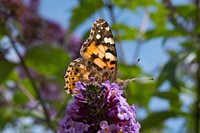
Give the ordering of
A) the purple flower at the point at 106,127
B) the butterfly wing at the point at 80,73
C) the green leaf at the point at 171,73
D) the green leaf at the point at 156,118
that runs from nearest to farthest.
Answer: the purple flower at the point at 106,127 → the butterfly wing at the point at 80,73 → the green leaf at the point at 171,73 → the green leaf at the point at 156,118

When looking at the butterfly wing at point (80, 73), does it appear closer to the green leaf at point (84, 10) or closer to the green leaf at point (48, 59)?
the green leaf at point (48, 59)

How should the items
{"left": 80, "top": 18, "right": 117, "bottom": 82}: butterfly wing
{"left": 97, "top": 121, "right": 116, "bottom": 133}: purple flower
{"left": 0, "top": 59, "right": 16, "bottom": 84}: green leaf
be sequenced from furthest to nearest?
{"left": 0, "top": 59, "right": 16, "bottom": 84}: green leaf
{"left": 80, "top": 18, "right": 117, "bottom": 82}: butterfly wing
{"left": 97, "top": 121, "right": 116, "bottom": 133}: purple flower

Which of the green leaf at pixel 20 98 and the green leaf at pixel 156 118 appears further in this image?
the green leaf at pixel 20 98

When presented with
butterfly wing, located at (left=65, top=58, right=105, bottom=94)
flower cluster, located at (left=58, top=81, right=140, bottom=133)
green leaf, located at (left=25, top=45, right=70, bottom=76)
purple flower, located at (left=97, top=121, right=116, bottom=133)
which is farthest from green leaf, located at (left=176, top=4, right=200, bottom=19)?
purple flower, located at (left=97, top=121, right=116, bottom=133)

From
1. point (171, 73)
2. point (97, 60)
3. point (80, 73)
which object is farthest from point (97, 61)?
point (171, 73)

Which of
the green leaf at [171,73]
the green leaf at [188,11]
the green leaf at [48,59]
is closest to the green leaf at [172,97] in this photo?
the green leaf at [171,73]

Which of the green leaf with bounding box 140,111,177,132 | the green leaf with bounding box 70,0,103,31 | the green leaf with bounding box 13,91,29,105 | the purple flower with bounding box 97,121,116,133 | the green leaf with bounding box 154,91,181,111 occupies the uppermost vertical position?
the green leaf with bounding box 70,0,103,31

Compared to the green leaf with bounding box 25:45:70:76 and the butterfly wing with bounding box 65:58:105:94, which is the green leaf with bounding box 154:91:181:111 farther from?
the butterfly wing with bounding box 65:58:105:94
